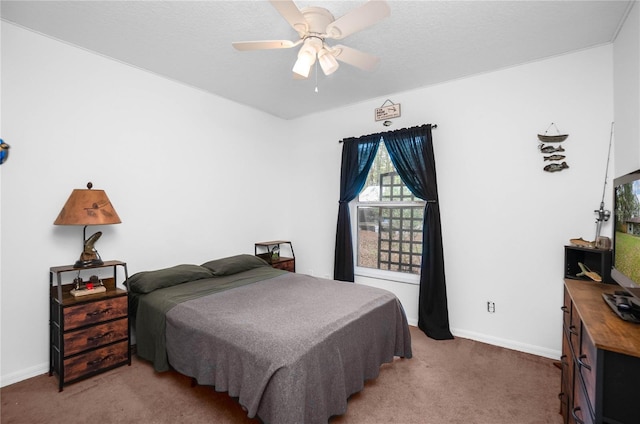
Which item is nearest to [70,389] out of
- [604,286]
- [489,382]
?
[489,382]

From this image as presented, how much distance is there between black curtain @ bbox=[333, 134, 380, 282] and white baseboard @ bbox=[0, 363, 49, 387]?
2.93m

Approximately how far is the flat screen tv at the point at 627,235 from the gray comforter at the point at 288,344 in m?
1.44

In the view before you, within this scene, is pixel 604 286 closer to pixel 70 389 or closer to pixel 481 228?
pixel 481 228

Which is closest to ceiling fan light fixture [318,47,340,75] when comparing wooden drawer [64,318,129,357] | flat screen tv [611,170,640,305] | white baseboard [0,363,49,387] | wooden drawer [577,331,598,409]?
flat screen tv [611,170,640,305]

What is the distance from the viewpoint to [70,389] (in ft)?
7.13

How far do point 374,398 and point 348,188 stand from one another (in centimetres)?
244

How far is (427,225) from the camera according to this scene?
3.27 metres

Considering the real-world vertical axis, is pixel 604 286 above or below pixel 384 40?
below

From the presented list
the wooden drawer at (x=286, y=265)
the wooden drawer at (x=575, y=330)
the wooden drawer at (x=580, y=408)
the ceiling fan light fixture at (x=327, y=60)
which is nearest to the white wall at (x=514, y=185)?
the wooden drawer at (x=575, y=330)

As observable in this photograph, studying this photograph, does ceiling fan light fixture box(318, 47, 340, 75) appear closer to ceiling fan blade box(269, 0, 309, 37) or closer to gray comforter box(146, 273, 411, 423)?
ceiling fan blade box(269, 0, 309, 37)

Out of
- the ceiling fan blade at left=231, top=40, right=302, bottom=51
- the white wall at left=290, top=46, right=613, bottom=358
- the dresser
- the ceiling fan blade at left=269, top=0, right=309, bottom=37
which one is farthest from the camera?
the white wall at left=290, top=46, right=613, bottom=358

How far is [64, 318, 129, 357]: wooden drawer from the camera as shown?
7.20ft

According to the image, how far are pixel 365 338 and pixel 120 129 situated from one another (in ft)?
9.62

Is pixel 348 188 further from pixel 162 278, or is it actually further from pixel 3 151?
pixel 3 151
